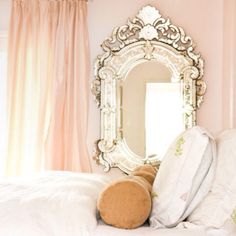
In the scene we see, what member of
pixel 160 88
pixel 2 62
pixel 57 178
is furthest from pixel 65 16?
pixel 57 178

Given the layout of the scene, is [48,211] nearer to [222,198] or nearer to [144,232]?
[144,232]

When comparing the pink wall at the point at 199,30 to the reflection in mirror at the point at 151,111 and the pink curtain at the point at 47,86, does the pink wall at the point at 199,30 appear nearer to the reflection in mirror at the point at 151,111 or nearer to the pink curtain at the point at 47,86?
the pink curtain at the point at 47,86

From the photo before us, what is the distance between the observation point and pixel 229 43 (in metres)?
2.93

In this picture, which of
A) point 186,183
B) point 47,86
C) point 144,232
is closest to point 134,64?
point 47,86

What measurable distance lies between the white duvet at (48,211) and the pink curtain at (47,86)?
139 centimetres

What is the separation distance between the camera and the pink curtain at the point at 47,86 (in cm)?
308

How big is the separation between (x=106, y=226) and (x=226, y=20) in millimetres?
2229

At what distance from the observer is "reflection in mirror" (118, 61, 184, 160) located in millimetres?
3066

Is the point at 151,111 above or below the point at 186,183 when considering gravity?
above

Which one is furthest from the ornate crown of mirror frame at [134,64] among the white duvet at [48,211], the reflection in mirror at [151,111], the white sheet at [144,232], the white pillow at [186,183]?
the white sheet at [144,232]

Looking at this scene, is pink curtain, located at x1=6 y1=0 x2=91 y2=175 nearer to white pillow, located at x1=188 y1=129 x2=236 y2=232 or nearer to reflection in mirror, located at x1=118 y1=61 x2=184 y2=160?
reflection in mirror, located at x1=118 y1=61 x2=184 y2=160

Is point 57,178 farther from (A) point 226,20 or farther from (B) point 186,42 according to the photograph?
(A) point 226,20

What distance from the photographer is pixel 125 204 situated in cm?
132

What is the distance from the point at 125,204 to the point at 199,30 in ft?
7.18
